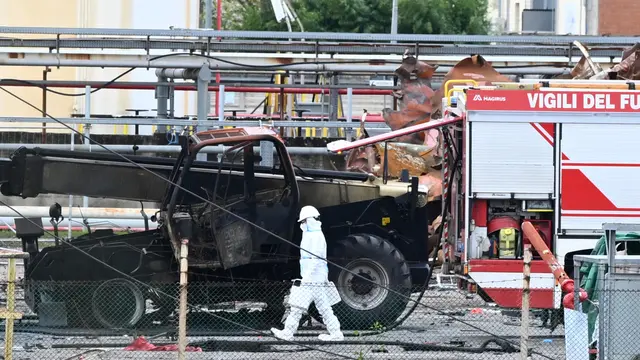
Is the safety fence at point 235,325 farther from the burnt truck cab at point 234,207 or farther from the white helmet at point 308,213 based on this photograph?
the white helmet at point 308,213

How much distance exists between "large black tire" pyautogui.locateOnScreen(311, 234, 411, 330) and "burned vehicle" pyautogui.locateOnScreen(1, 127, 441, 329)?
12mm

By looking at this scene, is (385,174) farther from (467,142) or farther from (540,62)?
(540,62)

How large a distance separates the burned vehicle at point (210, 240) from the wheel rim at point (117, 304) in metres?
0.01

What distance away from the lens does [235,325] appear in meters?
13.9

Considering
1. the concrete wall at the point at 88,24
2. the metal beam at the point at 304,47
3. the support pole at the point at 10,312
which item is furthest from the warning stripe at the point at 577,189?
the concrete wall at the point at 88,24

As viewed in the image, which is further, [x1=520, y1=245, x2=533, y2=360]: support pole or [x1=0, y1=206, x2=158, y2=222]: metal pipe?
[x1=0, y1=206, x2=158, y2=222]: metal pipe

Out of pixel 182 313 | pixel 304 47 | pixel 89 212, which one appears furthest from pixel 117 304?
pixel 304 47

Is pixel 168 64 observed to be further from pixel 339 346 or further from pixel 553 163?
pixel 339 346

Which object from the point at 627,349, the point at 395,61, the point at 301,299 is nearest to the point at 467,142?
the point at 301,299

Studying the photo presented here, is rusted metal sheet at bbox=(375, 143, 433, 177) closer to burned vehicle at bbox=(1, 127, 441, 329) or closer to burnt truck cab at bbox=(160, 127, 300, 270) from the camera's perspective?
burned vehicle at bbox=(1, 127, 441, 329)

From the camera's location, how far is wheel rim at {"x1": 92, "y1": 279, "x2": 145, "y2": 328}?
535 inches

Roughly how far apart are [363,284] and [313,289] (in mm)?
1262

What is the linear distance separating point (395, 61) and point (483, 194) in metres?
8.15

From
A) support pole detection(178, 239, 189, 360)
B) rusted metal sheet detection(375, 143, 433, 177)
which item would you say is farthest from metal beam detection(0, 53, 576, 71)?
support pole detection(178, 239, 189, 360)
